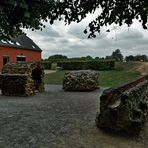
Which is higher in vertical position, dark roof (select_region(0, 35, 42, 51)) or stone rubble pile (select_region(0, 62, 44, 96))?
dark roof (select_region(0, 35, 42, 51))

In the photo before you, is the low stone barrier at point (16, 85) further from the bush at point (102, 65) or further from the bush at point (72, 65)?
the bush at point (72, 65)

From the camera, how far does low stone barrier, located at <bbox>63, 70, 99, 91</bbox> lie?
19938mm

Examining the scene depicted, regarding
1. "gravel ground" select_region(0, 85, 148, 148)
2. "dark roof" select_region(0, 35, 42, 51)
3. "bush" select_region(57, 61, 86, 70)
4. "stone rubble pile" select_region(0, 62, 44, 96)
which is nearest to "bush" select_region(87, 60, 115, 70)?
"bush" select_region(57, 61, 86, 70)

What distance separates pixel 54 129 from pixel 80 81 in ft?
35.6

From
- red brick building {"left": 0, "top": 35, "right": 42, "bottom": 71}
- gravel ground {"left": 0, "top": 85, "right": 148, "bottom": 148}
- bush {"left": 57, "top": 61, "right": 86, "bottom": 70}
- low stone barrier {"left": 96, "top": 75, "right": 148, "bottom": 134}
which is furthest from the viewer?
bush {"left": 57, "top": 61, "right": 86, "bottom": 70}

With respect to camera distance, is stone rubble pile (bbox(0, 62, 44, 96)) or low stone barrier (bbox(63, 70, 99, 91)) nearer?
stone rubble pile (bbox(0, 62, 44, 96))

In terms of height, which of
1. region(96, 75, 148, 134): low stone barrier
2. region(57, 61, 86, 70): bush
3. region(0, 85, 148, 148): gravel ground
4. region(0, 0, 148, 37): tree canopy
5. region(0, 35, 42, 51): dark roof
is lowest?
region(0, 85, 148, 148): gravel ground

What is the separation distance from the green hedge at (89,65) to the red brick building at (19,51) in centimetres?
492

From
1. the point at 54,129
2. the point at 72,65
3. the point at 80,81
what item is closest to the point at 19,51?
the point at 72,65

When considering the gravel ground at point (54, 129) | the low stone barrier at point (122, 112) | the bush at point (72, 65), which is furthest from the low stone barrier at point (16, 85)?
the bush at point (72, 65)

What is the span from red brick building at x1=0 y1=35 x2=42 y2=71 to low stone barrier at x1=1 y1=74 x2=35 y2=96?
20040 mm

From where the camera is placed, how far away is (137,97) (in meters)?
9.68

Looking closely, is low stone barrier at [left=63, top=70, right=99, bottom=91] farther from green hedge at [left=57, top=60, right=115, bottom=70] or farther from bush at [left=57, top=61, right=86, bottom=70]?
bush at [left=57, top=61, right=86, bottom=70]

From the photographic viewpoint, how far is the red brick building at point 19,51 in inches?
1523
